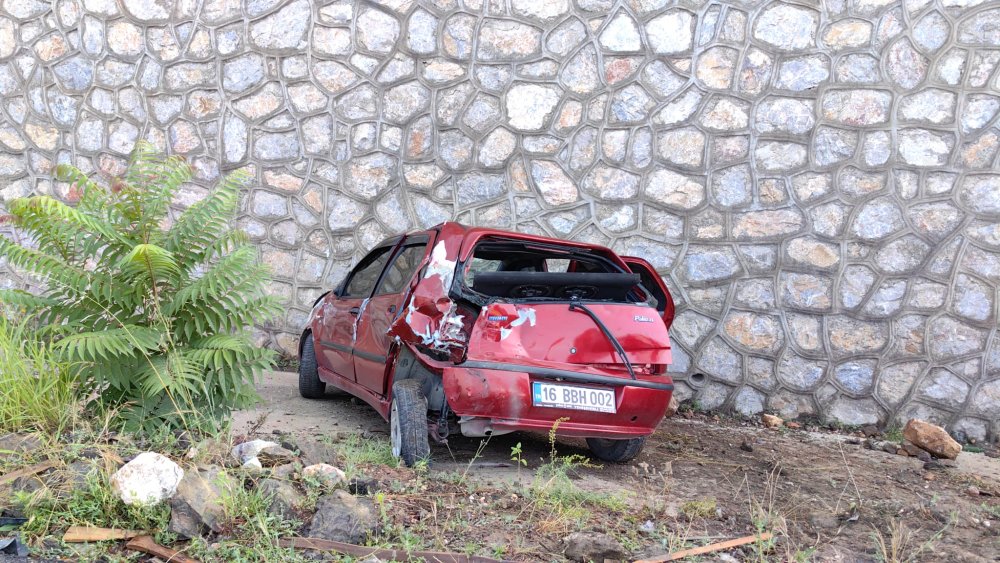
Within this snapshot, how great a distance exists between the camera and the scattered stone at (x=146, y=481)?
287cm

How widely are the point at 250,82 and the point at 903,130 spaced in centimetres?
627

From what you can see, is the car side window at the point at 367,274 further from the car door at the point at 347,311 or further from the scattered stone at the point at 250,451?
the scattered stone at the point at 250,451

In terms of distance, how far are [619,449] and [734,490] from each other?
773mm

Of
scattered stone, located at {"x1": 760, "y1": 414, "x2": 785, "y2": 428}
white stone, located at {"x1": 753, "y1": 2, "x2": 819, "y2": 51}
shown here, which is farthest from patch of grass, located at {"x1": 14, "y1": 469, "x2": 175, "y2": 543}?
white stone, located at {"x1": 753, "y1": 2, "x2": 819, "y2": 51}

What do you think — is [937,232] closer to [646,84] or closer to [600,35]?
[646,84]

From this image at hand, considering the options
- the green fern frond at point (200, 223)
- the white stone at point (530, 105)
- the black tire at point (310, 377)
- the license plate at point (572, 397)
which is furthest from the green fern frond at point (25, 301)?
the white stone at point (530, 105)

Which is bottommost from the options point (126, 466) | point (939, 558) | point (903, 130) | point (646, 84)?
point (939, 558)

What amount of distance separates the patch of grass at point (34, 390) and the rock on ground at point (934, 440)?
5471 mm

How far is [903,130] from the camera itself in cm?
614

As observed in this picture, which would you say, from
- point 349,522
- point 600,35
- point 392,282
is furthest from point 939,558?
point 600,35

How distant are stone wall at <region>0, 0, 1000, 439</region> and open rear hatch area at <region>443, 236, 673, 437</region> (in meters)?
2.38

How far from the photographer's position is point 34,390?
3.61 metres

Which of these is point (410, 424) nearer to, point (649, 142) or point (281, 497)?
point (281, 497)

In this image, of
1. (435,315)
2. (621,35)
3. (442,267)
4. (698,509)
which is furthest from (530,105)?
(698,509)
